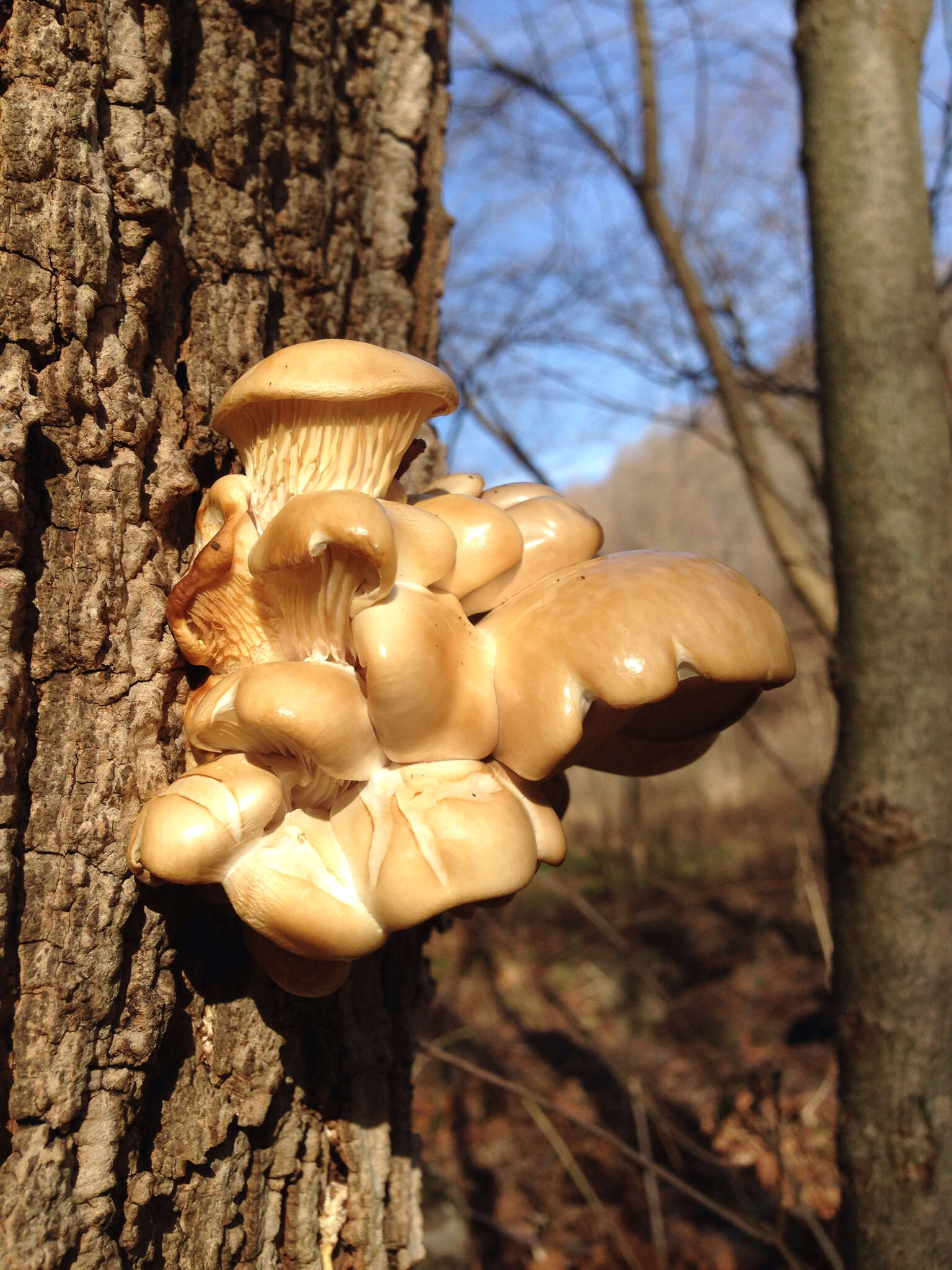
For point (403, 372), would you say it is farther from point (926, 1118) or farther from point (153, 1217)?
point (926, 1118)

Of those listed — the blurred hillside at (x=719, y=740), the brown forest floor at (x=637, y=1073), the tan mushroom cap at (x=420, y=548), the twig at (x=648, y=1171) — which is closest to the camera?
the tan mushroom cap at (x=420, y=548)

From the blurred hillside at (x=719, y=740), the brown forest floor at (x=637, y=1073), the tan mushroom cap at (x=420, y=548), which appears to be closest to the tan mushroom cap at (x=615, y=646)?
the tan mushroom cap at (x=420, y=548)

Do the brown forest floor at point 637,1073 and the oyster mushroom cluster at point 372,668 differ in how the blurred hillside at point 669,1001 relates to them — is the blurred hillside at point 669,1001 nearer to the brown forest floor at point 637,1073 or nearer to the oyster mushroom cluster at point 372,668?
the brown forest floor at point 637,1073

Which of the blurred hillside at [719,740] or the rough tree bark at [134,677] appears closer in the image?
the rough tree bark at [134,677]

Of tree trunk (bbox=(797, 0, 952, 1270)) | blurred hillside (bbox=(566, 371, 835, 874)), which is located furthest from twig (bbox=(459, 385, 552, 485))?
blurred hillside (bbox=(566, 371, 835, 874))

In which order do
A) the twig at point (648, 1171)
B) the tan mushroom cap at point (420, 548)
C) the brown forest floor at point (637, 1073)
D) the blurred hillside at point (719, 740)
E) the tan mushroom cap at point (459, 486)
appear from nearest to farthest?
the tan mushroom cap at point (420, 548), the tan mushroom cap at point (459, 486), the twig at point (648, 1171), the brown forest floor at point (637, 1073), the blurred hillside at point (719, 740)

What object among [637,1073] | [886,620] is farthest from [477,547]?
[637,1073]

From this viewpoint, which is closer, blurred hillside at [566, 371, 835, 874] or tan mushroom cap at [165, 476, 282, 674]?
tan mushroom cap at [165, 476, 282, 674]

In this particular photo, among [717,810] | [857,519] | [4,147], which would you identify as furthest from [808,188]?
[717,810]

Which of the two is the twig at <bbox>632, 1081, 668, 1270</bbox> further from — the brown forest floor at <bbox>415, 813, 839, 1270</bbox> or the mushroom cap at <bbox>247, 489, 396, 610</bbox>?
the mushroom cap at <bbox>247, 489, 396, 610</bbox>

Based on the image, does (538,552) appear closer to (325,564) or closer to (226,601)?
(325,564)
